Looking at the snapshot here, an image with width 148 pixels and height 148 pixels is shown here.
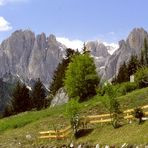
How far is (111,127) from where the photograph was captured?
35156 mm

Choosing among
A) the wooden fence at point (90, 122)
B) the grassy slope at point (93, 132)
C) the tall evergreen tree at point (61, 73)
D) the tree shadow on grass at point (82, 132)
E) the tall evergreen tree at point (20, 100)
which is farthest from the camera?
the tall evergreen tree at point (20, 100)

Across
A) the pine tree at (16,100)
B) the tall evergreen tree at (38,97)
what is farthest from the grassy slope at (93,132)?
the tall evergreen tree at (38,97)

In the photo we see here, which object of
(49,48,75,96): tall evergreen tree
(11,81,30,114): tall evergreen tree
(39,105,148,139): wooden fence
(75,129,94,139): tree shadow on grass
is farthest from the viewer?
(11,81,30,114): tall evergreen tree

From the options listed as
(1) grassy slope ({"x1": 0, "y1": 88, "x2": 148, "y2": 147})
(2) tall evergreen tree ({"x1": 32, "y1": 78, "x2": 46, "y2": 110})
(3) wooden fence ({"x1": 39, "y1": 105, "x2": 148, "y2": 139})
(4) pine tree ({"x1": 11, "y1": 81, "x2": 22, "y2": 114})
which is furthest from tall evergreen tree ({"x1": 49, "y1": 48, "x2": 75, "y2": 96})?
(3) wooden fence ({"x1": 39, "y1": 105, "x2": 148, "y2": 139})

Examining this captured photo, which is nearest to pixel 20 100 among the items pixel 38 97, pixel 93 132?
pixel 38 97

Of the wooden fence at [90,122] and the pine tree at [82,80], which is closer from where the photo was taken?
the wooden fence at [90,122]

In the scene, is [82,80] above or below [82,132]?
above

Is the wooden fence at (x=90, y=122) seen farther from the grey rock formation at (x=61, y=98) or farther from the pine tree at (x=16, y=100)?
the pine tree at (x=16, y=100)

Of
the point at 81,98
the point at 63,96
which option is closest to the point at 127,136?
the point at 81,98

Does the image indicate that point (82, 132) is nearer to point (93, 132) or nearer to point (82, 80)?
point (93, 132)

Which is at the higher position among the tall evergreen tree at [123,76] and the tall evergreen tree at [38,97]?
the tall evergreen tree at [123,76]

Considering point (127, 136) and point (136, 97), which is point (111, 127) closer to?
point (127, 136)

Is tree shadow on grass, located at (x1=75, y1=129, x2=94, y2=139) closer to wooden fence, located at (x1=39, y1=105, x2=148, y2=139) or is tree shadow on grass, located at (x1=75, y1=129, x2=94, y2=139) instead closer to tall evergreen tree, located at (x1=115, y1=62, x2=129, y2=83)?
wooden fence, located at (x1=39, y1=105, x2=148, y2=139)

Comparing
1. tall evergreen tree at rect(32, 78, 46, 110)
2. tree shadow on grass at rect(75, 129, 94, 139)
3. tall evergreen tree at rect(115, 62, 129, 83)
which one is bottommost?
tree shadow on grass at rect(75, 129, 94, 139)
